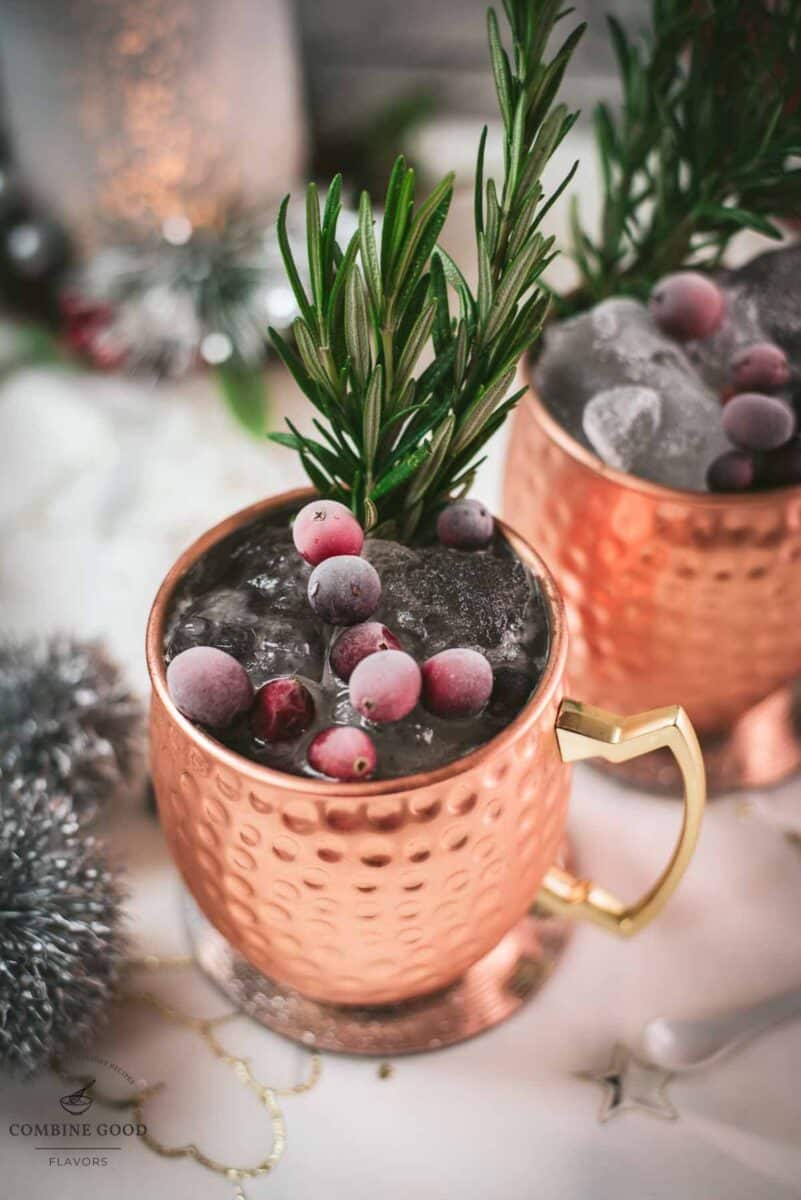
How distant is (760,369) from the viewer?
0.51 metres

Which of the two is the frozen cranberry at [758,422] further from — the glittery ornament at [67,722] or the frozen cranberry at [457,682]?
the glittery ornament at [67,722]

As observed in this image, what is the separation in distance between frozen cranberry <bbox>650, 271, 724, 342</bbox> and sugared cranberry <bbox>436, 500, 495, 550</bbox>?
16 centimetres

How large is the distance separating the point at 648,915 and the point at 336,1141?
0.52 feet

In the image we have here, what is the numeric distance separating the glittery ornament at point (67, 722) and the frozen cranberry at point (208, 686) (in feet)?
0.53

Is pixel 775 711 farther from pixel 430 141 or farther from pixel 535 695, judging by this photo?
pixel 430 141

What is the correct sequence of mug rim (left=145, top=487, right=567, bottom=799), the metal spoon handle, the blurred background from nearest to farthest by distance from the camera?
1. mug rim (left=145, top=487, right=567, bottom=799)
2. the metal spoon handle
3. the blurred background

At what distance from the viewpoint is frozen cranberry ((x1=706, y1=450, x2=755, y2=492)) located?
49 cm

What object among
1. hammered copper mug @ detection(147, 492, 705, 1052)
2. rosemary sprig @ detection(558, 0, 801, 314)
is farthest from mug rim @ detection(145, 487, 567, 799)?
rosemary sprig @ detection(558, 0, 801, 314)

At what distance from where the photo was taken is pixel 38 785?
0.50 meters

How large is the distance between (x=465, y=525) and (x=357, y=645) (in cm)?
8

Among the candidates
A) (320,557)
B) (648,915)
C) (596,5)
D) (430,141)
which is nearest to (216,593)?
(320,557)

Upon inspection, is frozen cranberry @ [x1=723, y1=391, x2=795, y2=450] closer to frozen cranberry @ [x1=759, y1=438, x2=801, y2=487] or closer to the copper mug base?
Answer: frozen cranberry @ [x1=759, y1=438, x2=801, y2=487]

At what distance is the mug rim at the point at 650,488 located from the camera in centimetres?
48

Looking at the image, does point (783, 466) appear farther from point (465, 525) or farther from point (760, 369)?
point (465, 525)
